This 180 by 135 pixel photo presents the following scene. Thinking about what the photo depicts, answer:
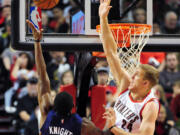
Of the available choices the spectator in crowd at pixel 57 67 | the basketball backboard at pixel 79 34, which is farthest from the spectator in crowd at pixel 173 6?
the basketball backboard at pixel 79 34

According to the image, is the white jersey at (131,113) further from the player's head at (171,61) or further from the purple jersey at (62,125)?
the player's head at (171,61)

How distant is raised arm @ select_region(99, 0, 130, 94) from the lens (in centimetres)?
398

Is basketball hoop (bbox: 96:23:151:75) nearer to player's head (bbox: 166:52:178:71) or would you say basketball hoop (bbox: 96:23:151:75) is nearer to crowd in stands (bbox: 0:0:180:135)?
crowd in stands (bbox: 0:0:180:135)

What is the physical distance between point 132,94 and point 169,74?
3466 millimetres

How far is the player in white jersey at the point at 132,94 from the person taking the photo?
157 inches

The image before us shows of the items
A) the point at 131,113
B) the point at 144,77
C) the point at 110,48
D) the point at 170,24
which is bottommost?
the point at 131,113

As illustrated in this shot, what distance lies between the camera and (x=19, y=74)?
760 cm

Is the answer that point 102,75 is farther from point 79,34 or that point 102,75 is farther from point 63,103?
point 63,103

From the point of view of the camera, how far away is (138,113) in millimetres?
4105

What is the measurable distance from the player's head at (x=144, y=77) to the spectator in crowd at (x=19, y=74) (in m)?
3.71

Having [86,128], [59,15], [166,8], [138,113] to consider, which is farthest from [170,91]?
[86,128]

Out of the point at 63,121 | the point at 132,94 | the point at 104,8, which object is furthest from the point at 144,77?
the point at 63,121

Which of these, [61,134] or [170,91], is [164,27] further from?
[61,134]

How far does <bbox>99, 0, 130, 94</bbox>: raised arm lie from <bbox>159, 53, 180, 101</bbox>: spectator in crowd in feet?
10.9
